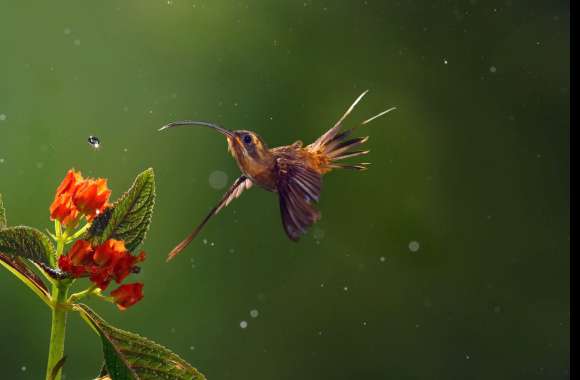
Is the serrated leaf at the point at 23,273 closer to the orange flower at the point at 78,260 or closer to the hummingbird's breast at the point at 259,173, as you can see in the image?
the orange flower at the point at 78,260

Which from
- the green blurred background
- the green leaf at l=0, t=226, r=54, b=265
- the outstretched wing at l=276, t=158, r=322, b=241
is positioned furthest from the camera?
the green blurred background

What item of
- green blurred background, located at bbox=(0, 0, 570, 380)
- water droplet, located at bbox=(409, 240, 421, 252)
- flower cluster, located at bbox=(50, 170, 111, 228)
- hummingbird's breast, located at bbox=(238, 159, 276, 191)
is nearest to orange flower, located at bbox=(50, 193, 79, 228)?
flower cluster, located at bbox=(50, 170, 111, 228)

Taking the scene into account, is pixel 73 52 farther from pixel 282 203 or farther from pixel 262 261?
pixel 282 203

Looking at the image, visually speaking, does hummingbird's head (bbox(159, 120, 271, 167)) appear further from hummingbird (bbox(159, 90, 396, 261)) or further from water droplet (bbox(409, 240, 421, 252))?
water droplet (bbox(409, 240, 421, 252))

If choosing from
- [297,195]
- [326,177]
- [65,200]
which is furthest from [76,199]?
[326,177]

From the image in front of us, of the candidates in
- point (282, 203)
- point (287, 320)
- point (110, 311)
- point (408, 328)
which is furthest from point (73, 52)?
point (282, 203)

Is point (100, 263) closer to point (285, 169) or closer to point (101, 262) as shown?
point (101, 262)

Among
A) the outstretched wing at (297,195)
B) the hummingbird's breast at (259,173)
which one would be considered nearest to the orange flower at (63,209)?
the outstretched wing at (297,195)
